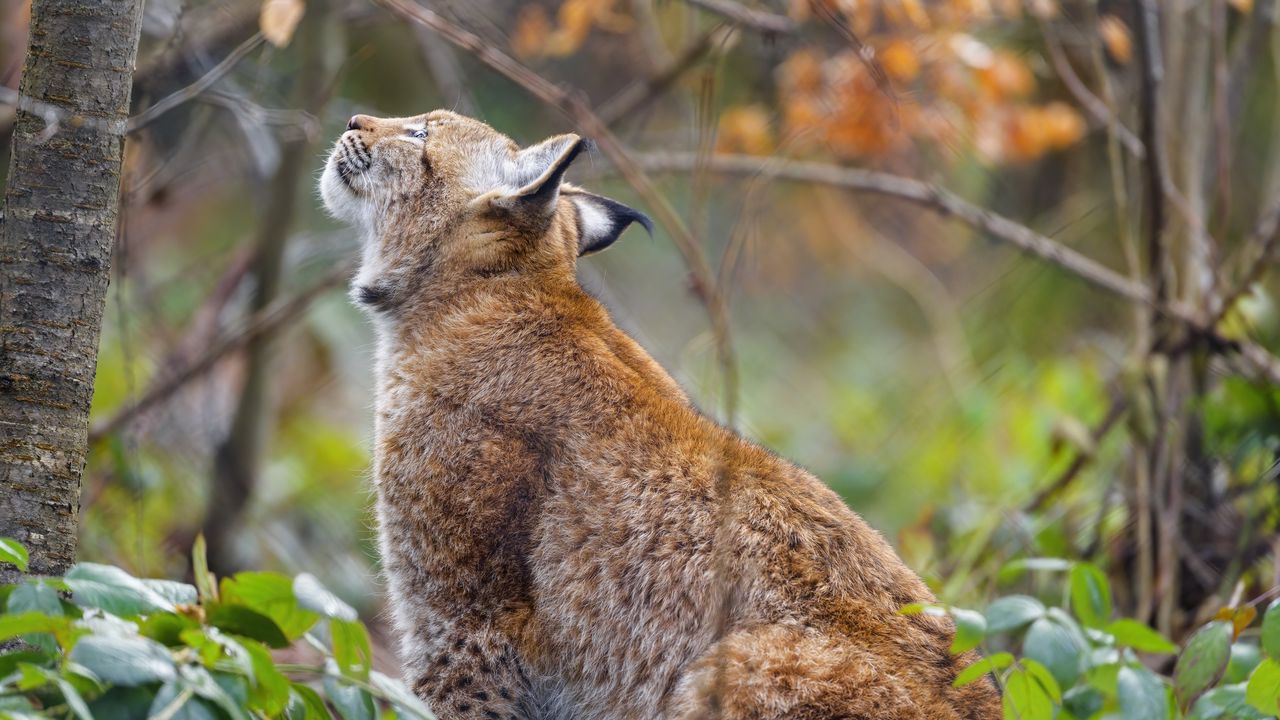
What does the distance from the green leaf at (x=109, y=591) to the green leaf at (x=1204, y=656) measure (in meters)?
2.19

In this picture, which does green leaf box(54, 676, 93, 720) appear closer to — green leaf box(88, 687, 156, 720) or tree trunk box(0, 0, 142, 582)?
green leaf box(88, 687, 156, 720)

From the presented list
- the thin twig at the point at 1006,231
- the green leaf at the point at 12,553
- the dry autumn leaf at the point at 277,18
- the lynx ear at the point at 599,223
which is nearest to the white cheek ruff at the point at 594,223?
the lynx ear at the point at 599,223

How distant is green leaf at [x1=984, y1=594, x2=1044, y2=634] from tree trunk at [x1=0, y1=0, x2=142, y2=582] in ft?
6.03

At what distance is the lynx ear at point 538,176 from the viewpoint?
10.7ft

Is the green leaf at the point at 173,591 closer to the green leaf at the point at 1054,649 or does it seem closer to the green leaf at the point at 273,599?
the green leaf at the point at 273,599

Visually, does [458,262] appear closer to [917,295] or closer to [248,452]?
[248,452]

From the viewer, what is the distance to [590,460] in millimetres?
3148

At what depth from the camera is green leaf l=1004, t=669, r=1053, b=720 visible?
2.44 m

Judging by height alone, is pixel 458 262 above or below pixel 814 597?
above

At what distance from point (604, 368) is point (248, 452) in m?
3.25

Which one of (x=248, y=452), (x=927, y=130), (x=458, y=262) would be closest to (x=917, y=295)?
(x=927, y=130)

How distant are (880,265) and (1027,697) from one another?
7905 mm

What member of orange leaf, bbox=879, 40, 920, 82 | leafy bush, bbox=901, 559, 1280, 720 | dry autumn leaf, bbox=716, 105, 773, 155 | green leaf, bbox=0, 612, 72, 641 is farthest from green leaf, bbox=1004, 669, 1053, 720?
dry autumn leaf, bbox=716, 105, 773, 155

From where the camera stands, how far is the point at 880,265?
10.1m
